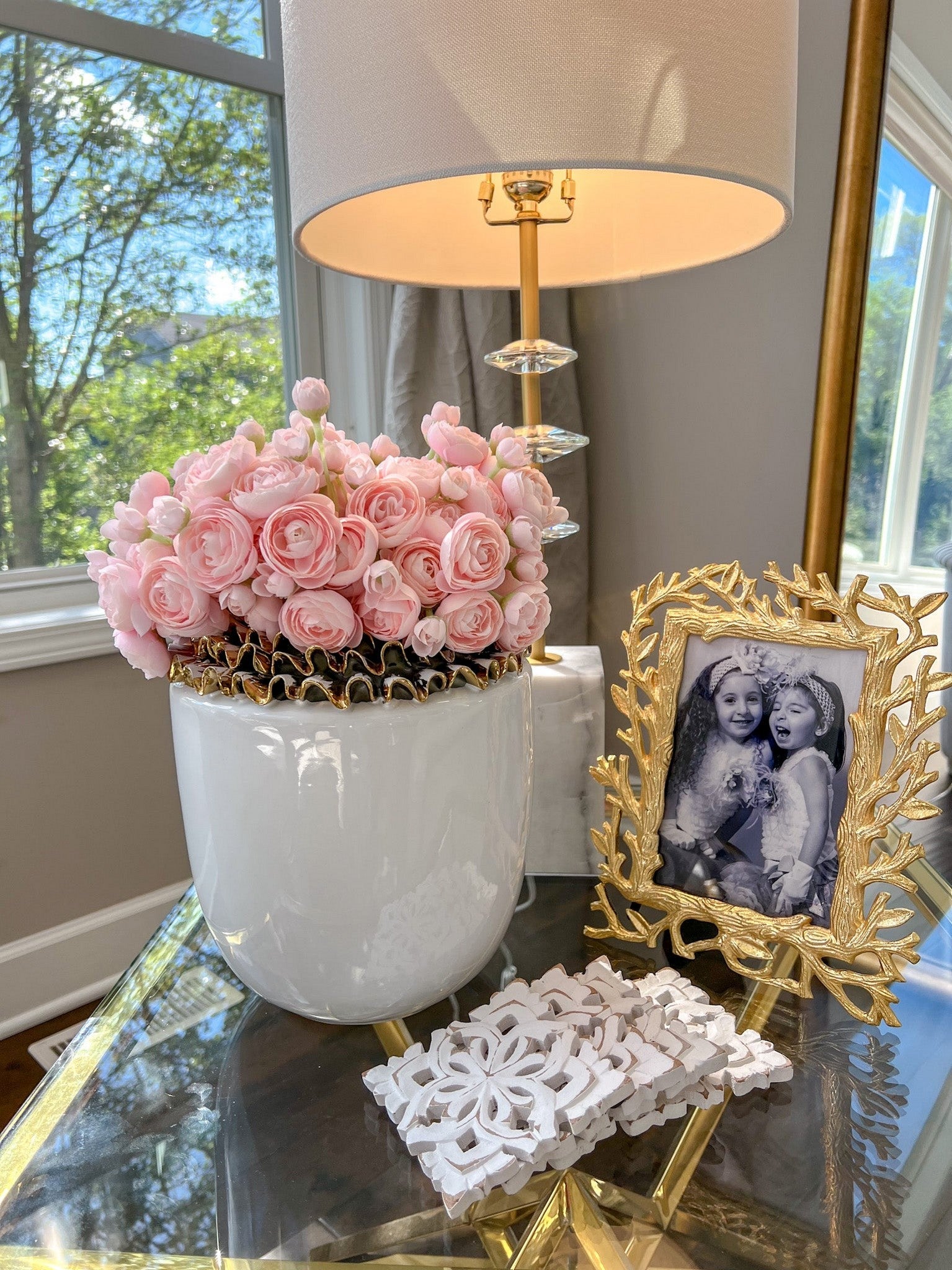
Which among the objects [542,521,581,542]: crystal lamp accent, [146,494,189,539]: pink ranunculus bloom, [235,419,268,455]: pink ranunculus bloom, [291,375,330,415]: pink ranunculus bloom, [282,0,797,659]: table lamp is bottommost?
[542,521,581,542]: crystal lamp accent

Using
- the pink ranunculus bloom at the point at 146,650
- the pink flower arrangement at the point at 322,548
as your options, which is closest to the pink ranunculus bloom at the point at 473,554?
the pink flower arrangement at the point at 322,548

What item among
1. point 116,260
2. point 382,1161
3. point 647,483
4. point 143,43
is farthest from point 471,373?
point 382,1161

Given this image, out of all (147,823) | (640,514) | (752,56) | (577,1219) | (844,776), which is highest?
(752,56)

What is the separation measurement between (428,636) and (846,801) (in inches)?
13.9

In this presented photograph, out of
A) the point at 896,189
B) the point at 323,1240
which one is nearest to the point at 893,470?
the point at 896,189

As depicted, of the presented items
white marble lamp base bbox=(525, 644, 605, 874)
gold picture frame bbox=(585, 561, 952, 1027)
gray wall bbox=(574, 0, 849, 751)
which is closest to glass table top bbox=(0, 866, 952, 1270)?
gold picture frame bbox=(585, 561, 952, 1027)

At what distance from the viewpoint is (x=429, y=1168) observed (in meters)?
0.46

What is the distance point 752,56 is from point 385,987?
26.8 inches

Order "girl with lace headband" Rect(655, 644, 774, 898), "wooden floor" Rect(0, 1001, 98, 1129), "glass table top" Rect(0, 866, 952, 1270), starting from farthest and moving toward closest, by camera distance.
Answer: "wooden floor" Rect(0, 1001, 98, 1129), "girl with lace headband" Rect(655, 644, 774, 898), "glass table top" Rect(0, 866, 952, 1270)

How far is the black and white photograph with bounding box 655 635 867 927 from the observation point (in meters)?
0.67

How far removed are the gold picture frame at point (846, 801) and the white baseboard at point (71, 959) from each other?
114cm

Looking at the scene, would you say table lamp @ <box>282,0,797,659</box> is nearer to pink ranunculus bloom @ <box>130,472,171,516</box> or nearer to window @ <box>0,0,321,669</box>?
pink ranunculus bloom @ <box>130,472,171,516</box>

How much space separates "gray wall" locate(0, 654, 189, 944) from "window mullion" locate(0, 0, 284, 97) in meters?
1.00

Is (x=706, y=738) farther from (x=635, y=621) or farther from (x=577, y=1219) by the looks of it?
(x=577, y=1219)
